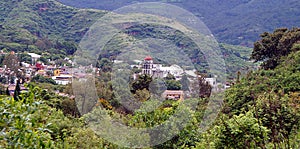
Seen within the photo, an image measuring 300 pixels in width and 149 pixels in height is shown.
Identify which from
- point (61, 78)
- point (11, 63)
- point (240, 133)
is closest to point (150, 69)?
point (240, 133)

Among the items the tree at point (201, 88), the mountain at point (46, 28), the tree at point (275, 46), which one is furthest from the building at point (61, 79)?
the tree at point (275, 46)

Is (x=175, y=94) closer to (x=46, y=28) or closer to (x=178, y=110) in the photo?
(x=178, y=110)

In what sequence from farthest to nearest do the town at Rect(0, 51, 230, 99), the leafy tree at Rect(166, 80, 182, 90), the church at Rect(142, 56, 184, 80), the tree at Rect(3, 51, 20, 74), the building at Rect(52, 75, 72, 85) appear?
the tree at Rect(3, 51, 20, 74), the building at Rect(52, 75, 72, 85), the church at Rect(142, 56, 184, 80), the town at Rect(0, 51, 230, 99), the leafy tree at Rect(166, 80, 182, 90)

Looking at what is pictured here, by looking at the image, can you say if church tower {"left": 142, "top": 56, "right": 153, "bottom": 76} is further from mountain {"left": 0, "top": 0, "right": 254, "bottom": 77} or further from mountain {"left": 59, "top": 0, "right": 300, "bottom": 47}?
mountain {"left": 59, "top": 0, "right": 300, "bottom": 47}

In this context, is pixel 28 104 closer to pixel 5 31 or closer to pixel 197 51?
pixel 197 51

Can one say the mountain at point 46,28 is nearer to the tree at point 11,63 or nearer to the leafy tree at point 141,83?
the tree at point 11,63

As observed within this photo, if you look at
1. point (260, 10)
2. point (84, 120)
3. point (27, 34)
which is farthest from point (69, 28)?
point (84, 120)

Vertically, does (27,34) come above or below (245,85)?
above

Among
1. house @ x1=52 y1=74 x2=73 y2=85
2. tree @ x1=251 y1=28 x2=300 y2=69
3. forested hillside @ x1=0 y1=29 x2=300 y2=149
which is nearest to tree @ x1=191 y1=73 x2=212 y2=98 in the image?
forested hillside @ x1=0 y1=29 x2=300 y2=149
